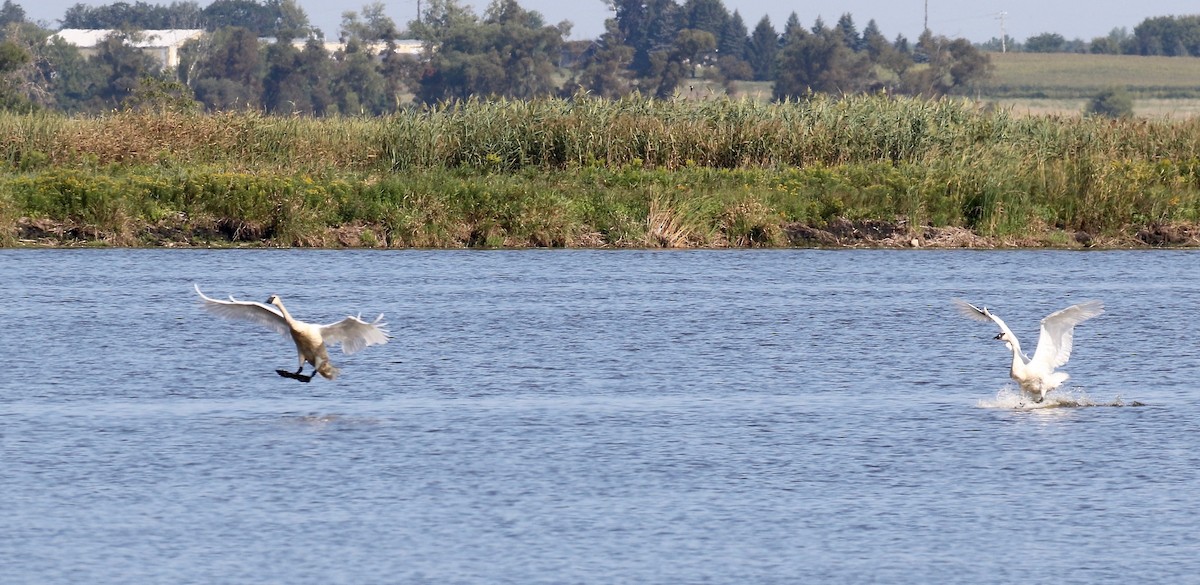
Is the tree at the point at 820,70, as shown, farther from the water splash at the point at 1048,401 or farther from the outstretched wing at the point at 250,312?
the outstretched wing at the point at 250,312

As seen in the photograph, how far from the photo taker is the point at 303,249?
29.0 meters

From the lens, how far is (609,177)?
3058 centimetres

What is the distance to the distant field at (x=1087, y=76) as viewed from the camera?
111000 mm

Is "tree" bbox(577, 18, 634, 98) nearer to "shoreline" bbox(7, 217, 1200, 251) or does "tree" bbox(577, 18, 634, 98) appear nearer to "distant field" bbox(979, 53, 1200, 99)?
"distant field" bbox(979, 53, 1200, 99)

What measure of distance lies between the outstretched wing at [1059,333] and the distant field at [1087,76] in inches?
3816

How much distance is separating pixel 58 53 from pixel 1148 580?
3374 inches

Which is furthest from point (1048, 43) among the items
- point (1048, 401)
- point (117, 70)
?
point (1048, 401)

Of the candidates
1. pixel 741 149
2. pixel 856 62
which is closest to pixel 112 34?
pixel 856 62

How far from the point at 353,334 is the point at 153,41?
107m

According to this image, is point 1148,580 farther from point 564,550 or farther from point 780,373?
point 780,373

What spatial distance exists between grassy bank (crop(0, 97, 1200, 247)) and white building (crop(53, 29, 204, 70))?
74.7 metres

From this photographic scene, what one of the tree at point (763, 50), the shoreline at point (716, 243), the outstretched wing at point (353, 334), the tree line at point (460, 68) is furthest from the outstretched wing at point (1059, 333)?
the tree at point (763, 50)

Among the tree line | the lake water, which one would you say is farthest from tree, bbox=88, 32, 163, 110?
the lake water

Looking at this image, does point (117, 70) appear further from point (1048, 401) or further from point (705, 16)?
point (1048, 401)
